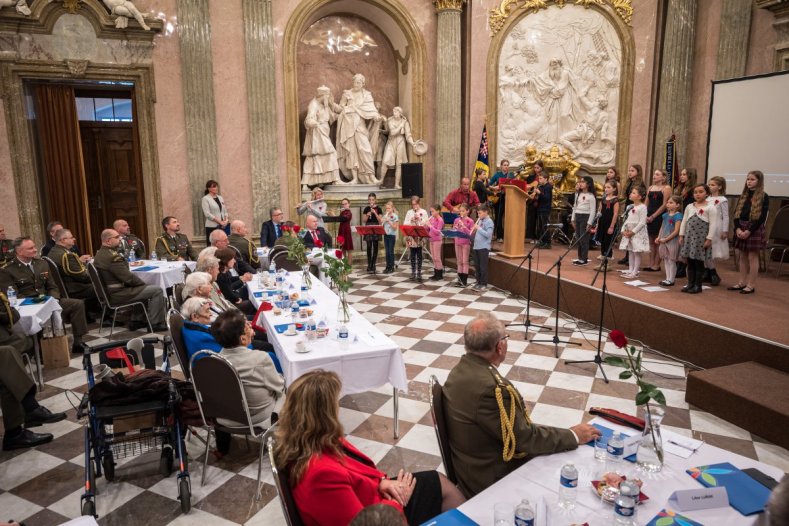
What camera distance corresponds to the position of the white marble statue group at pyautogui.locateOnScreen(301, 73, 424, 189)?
35.8ft

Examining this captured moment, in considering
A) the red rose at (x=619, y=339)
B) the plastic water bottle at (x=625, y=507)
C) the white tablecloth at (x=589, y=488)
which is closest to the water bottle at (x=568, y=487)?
the white tablecloth at (x=589, y=488)

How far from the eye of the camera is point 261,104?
33.0 ft

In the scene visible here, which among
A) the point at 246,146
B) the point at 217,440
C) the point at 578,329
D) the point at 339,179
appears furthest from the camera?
the point at 339,179

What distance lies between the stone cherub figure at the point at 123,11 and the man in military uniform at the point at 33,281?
178 inches

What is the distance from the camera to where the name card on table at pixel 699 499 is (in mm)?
1950

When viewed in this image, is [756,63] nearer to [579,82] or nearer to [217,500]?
[579,82]

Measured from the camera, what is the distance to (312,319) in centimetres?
452

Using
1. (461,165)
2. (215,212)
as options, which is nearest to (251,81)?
(215,212)

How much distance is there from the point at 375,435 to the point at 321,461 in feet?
7.50

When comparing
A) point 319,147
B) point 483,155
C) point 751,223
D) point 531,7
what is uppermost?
point 531,7

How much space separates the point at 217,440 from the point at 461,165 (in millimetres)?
9014

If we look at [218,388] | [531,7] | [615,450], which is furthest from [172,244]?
[531,7]

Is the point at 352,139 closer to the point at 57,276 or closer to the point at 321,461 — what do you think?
the point at 57,276

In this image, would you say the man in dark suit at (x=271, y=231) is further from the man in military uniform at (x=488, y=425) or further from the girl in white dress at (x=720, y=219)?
the man in military uniform at (x=488, y=425)
